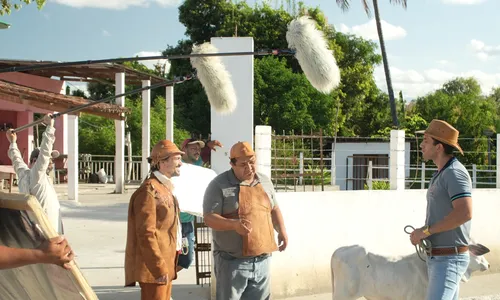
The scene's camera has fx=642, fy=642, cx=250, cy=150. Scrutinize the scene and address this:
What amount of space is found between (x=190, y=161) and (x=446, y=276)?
11.4ft

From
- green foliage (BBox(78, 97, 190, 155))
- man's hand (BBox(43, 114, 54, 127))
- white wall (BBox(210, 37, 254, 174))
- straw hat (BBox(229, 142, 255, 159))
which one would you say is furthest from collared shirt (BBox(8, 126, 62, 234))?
green foliage (BBox(78, 97, 190, 155))

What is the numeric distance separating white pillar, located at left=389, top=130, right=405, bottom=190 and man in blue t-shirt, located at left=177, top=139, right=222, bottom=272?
8.78 ft

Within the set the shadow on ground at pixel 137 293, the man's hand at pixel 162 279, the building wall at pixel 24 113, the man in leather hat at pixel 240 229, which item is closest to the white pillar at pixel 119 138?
the building wall at pixel 24 113

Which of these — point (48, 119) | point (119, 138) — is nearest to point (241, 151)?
point (48, 119)

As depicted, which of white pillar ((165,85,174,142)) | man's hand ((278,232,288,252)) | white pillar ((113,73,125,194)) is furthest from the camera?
white pillar ((113,73,125,194))

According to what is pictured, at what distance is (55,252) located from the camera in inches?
86.1

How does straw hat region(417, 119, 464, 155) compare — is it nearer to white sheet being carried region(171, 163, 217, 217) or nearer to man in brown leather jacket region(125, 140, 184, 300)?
man in brown leather jacket region(125, 140, 184, 300)

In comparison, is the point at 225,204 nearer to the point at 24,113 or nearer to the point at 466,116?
the point at 24,113

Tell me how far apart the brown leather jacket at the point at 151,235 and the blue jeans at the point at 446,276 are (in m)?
1.77

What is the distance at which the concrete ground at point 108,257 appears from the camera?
23.1ft

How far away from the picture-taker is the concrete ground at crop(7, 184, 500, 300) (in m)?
7.05

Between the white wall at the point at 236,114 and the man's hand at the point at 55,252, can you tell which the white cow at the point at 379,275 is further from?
the man's hand at the point at 55,252

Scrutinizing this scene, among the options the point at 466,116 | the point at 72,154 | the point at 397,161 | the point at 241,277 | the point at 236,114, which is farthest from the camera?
the point at 466,116

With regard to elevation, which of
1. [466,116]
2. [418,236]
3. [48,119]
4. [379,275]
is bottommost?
[379,275]
